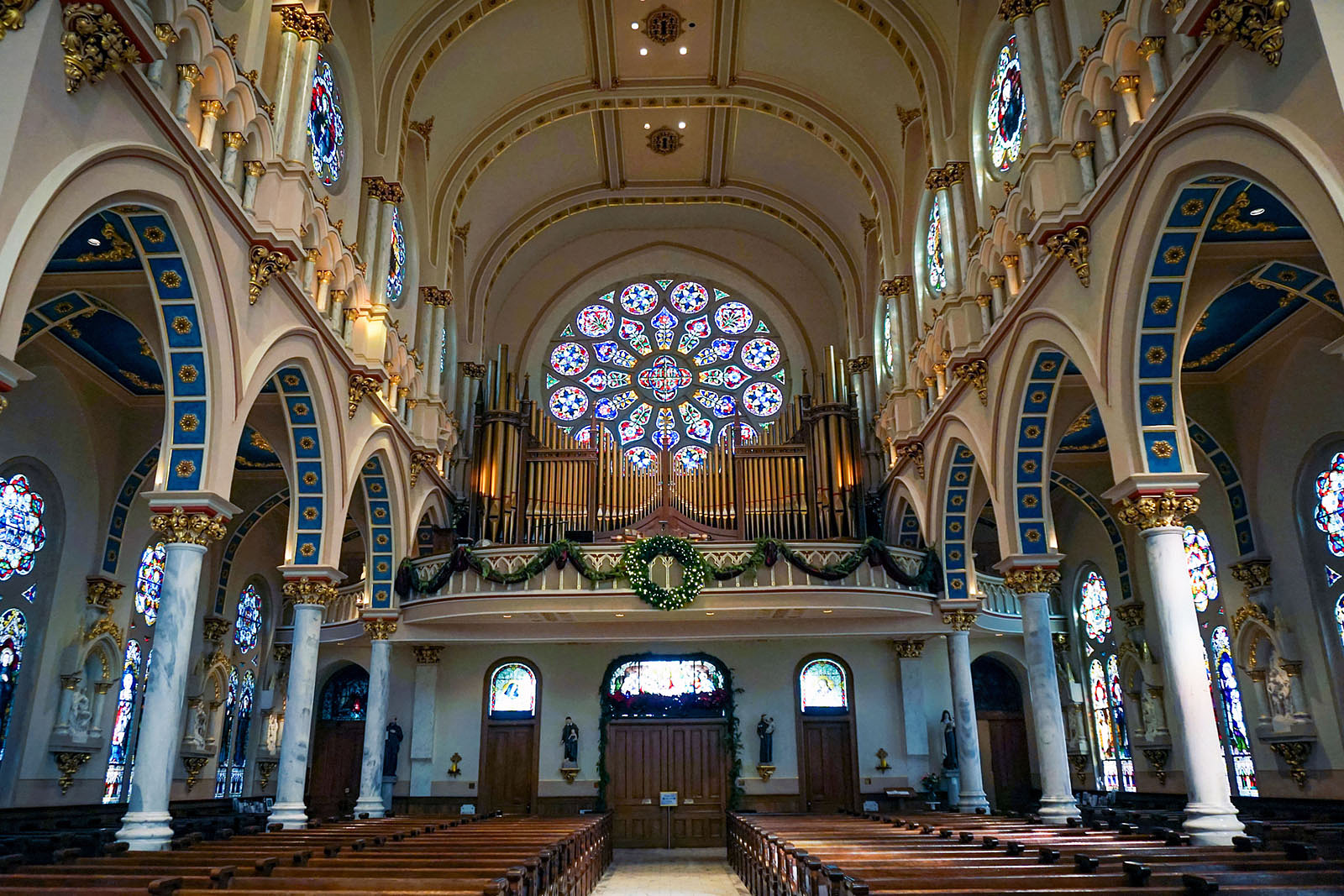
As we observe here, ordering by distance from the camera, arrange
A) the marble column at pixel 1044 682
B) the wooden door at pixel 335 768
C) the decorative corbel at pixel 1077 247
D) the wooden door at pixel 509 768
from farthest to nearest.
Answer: the wooden door at pixel 335 768
the wooden door at pixel 509 768
the marble column at pixel 1044 682
the decorative corbel at pixel 1077 247

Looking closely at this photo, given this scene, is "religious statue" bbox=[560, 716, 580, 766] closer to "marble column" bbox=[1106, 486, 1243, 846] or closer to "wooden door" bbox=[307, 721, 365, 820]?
"wooden door" bbox=[307, 721, 365, 820]

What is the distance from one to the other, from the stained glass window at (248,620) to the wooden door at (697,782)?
33.6ft

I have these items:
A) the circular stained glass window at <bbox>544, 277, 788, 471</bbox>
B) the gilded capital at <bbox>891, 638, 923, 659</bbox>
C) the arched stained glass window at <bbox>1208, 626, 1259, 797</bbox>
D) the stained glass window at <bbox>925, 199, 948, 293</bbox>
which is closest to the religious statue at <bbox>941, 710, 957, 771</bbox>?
the gilded capital at <bbox>891, 638, 923, 659</bbox>

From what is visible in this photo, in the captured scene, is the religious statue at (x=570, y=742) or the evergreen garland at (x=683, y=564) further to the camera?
the religious statue at (x=570, y=742)

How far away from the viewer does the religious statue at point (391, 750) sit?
20703mm

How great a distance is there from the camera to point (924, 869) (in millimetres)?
6918

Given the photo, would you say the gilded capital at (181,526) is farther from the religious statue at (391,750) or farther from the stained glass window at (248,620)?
the stained glass window at (248,620)

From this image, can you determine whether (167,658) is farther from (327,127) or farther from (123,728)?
(327,127)

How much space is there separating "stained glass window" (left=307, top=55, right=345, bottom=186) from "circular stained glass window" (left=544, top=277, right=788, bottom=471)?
11607 mm

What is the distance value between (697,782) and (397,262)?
12897 mm

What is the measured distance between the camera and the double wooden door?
68.1 feet

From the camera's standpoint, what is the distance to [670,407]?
27422mm

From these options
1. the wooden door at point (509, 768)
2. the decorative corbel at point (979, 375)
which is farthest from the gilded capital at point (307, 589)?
the decorative corbel at point (979, 375)

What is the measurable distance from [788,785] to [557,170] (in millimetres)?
16194
